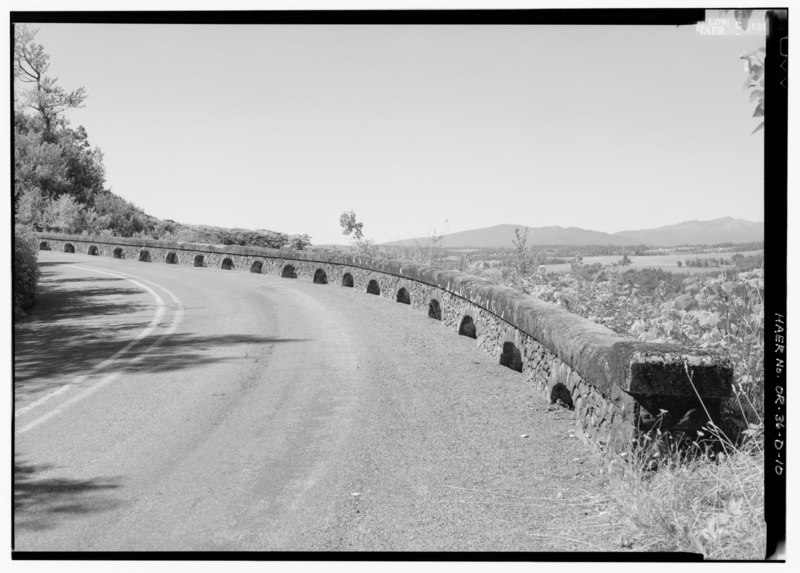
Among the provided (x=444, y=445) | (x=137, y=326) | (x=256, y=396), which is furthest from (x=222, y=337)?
(x=444, y=445)

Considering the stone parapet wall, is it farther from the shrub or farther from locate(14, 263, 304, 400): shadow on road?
the shrub

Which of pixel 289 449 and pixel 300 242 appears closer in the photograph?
pixel 289 449

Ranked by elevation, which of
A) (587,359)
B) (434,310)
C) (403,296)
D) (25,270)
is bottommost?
(434,310)

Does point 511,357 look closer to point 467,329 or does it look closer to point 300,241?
point 467,329

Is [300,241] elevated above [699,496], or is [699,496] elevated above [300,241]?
[300,241]

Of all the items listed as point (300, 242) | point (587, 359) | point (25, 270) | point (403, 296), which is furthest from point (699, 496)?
point (300, 242)

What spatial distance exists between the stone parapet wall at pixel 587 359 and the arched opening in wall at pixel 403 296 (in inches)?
24.9

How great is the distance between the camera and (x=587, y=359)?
561 cm

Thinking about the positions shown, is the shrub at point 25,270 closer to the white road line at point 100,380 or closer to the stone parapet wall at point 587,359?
the white road line at point 100,380

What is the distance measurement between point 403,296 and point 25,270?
9150mm

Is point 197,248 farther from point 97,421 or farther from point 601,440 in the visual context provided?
point 601,440

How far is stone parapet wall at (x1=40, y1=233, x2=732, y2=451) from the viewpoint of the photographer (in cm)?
464

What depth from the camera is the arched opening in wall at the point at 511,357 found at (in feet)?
30.3

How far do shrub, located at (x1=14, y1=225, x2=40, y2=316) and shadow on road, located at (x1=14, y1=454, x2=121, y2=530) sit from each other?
34.1 ft
